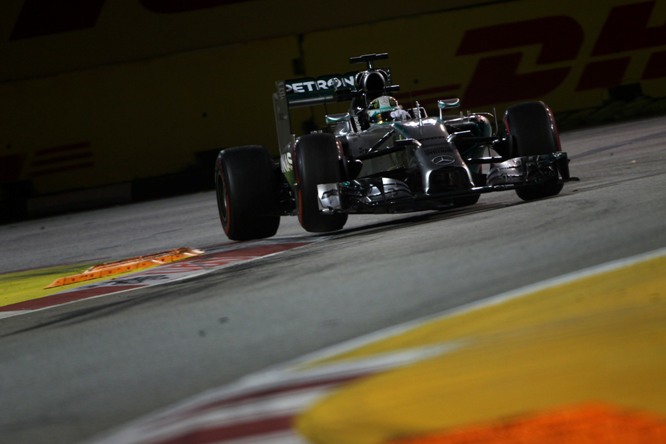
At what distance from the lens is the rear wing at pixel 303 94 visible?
32.1ft

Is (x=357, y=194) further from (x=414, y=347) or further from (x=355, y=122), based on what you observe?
(x=414, y=347)

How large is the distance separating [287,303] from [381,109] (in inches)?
164

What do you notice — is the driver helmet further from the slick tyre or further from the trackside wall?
the trackside wall

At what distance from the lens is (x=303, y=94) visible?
9.85 metres

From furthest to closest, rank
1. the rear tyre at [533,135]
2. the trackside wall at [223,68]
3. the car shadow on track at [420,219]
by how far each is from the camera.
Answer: the trackside wall at [223,68]
the rear tyre at [533,135]
the car shadow on track at [420,219]

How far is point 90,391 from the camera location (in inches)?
169

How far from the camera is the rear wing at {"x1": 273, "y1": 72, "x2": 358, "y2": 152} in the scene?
9.80 m

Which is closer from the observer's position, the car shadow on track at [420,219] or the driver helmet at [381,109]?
the car shadow on track at [420,219]

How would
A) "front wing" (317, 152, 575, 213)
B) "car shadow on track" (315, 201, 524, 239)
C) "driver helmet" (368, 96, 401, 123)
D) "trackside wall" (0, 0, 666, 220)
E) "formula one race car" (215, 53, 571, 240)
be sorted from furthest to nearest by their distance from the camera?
"trackside wall" (0, 0, 666, 220) → "driver helmet" (368, 96, 401, 123) → "car shadow on track" (315, 201, 524, 239) → "formula one race car" (215, 53, 571, 240) → "front wing" (317, 152, 575, 213)

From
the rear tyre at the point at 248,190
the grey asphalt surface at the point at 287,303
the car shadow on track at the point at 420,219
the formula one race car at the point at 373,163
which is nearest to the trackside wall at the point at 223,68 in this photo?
the formula one race car at the point at 373,163

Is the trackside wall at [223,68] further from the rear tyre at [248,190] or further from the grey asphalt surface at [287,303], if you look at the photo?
the grey asphalt surface at [287,303]

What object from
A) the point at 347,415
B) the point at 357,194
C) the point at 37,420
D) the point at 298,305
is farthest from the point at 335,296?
the point at 357,194

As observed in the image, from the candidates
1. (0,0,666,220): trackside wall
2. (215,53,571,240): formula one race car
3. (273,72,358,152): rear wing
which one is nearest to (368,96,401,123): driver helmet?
(215,53,571,240): formula one race car

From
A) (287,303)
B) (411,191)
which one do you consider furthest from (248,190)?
(287,303)
